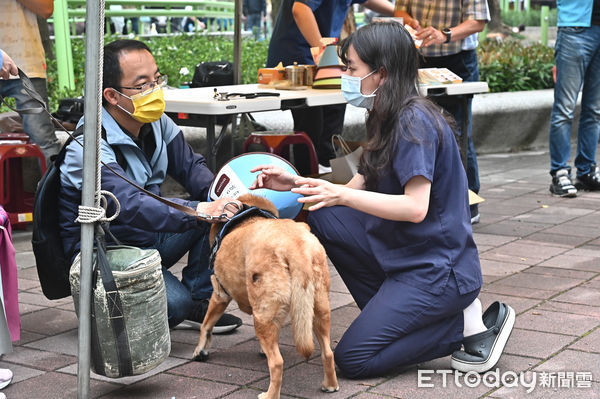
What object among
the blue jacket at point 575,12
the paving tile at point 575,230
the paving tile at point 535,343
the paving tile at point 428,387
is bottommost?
the paving tile at point 575,230

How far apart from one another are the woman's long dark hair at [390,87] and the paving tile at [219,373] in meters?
0.98

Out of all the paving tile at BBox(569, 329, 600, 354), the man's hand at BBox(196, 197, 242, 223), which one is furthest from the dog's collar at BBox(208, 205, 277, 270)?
the paving tile at BBox(569, 329, 600, 354)

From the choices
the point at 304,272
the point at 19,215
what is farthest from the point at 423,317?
the point at 19,215

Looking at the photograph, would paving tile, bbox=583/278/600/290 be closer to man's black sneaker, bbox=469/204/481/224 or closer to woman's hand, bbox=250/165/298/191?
man's black sneaker, bbox=469/204/481/224

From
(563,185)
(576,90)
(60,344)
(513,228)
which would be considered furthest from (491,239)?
(60,344)

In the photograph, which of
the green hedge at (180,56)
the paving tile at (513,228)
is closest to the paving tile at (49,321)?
the paving tile at (513,228)

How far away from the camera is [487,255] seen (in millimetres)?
5449

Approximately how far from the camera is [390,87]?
3.47 m

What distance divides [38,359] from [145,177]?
94cm

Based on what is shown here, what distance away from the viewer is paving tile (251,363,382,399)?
3322 millimetres

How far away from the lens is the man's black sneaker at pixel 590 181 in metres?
7.38

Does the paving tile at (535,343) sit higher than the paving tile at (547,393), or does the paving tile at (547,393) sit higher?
the paving tile at (547,393)

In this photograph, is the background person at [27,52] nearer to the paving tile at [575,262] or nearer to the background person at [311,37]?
the background person at [311,37]

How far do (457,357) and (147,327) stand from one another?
1288 millimetres
